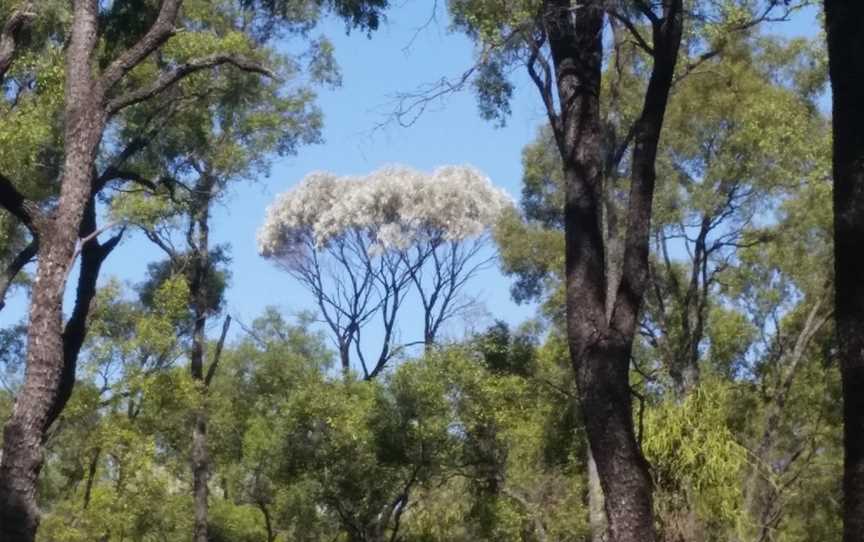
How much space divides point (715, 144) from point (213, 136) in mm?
9436

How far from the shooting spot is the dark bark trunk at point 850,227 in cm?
529

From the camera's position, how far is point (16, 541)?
8.26 metres

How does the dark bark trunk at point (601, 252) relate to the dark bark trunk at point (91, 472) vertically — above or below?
below

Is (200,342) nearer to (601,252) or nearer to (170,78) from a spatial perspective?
(170,78)

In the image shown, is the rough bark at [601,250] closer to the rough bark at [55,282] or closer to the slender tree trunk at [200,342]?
the rough bark at [55,282]

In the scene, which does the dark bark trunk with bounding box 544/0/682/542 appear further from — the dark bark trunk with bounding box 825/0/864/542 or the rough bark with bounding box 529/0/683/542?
the dark bark trunk with bounding box 825/0/864/542

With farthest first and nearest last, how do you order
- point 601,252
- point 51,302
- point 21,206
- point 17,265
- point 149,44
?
point 17,265 → point 149,44 → point 21,206 → point 51,302 → point 601,252

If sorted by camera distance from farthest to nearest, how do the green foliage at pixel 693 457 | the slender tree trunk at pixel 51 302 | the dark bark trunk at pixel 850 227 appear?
the green foliage at pixel 693 457
the slender tree trunk at pixel 51 302
the dark bark trunk at pixel 850 227

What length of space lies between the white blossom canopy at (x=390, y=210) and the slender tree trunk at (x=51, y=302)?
83.4ft

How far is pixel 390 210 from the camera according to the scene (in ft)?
118

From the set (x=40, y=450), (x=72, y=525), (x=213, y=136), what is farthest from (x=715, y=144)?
(x=40, y=450)

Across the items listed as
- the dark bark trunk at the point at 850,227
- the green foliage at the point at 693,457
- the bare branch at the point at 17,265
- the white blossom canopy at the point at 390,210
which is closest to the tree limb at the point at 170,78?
the bare branch at the point at 17,265

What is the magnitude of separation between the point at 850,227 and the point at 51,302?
5736mm

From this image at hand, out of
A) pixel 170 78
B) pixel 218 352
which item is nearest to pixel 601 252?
pixel 170 78
